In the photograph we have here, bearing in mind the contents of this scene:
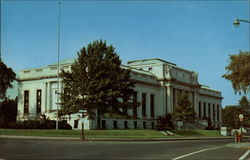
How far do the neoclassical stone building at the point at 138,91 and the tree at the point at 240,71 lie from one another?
30.9 m

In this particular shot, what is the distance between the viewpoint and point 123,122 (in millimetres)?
73000

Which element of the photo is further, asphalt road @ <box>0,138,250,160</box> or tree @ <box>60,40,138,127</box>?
tree @ <box>60,40,138,127</box>

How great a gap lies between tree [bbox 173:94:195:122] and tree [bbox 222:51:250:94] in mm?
38837

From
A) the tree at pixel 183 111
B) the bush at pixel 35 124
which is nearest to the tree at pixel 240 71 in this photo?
the bush at pixel 35 124

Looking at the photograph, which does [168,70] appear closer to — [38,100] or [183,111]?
[183,111]

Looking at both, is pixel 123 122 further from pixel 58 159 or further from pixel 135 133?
pixel 58 159

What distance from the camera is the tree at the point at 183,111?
7581 cm

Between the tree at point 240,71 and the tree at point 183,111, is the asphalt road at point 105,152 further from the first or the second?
the tree at point 183,111

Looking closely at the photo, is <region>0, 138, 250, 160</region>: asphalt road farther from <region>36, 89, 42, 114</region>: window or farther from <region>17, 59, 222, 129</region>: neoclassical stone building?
<region>36, 89, 42, 114</region>: window

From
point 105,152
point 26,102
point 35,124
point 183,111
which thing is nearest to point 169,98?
point 183,111

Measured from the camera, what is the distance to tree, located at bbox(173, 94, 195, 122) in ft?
249

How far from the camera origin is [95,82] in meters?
49.1

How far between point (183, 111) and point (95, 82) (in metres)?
32.2

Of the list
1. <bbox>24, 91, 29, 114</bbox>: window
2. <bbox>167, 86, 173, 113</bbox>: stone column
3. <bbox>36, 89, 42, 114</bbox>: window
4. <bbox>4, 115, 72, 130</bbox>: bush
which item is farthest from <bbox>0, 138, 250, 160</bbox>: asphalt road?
<bbox>167, 86, 173, 113</bbox>: stone column
